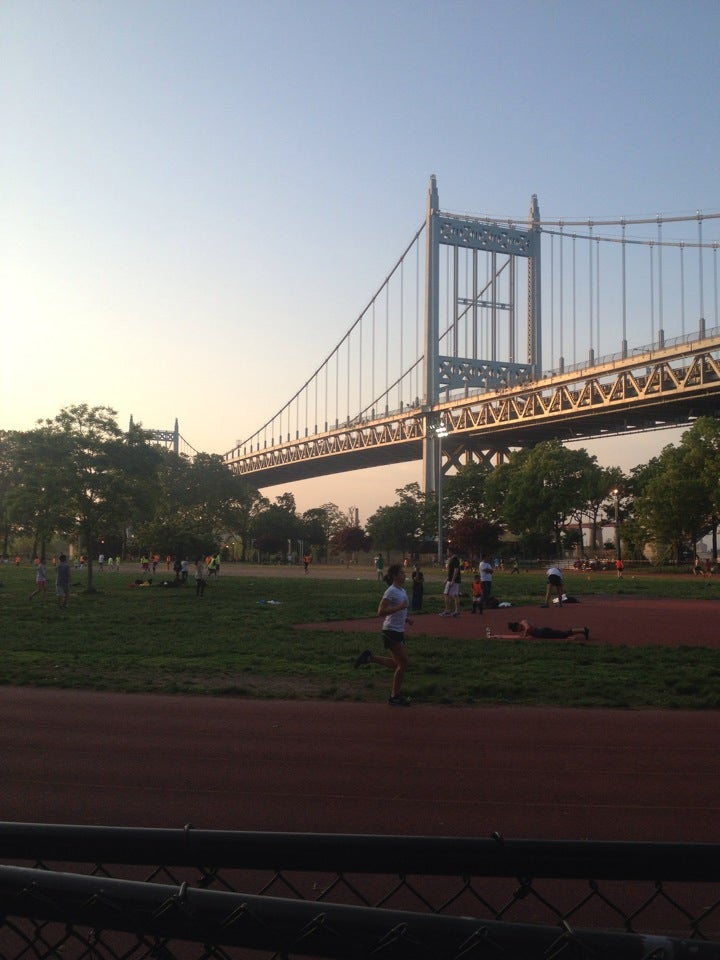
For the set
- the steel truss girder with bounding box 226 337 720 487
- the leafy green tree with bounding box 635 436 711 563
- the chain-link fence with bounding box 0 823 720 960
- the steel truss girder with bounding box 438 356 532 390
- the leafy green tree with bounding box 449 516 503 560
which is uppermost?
the steel truss girder with bounding box 438 356 532 390

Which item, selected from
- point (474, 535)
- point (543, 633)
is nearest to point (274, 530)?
point (474, 535)

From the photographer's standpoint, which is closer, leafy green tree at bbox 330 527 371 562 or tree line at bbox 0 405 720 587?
tree line at bbox 0 405 720 587

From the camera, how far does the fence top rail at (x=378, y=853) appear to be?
2234 millimetres

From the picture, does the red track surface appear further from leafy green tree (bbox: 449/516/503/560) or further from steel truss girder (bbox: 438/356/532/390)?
steel truss girder (bbox: 438/356/532/390)

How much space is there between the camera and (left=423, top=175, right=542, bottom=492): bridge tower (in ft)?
251

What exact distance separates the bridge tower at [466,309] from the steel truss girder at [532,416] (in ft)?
6.81

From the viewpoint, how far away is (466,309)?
82.4 metres

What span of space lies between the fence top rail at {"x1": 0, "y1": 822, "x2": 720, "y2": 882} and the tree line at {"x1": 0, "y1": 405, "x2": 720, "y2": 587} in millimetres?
32072

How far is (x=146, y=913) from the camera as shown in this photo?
2059 mm

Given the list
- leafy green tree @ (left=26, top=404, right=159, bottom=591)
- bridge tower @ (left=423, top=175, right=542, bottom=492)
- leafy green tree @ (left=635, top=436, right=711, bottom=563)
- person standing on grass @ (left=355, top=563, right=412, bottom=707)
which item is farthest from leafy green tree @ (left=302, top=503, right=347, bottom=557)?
person standing on grass @ (left=355, top=563, right=412, bottom=707)

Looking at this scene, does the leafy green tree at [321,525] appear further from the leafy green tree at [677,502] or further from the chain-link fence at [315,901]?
the chain-link fence at [315,901]

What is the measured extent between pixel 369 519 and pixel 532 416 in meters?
19.0

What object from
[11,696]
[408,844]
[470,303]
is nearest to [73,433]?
[11,696]

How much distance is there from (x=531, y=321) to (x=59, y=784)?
252 ft
